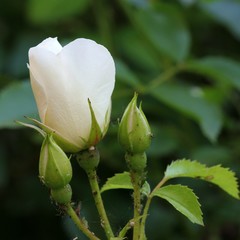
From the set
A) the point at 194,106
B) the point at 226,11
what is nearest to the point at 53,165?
the point at 194,106

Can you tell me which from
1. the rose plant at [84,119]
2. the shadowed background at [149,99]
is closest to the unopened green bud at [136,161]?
the rose plant at [84,119]

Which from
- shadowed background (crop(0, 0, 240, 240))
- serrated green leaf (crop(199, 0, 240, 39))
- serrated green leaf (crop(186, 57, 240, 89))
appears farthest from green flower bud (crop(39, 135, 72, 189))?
serrated green leaf (crop(199, 0, 240, 39))

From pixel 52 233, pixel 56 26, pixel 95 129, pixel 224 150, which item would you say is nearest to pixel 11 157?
pixel 52 233

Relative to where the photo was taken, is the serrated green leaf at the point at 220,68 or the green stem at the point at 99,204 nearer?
the green stem at the point at 99,204

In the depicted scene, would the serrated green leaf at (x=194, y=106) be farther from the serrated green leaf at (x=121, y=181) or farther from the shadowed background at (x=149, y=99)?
the serrated green leaf at (x=121, y=181)

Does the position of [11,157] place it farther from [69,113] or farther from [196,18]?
[69,113]

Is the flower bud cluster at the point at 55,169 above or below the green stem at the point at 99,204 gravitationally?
above

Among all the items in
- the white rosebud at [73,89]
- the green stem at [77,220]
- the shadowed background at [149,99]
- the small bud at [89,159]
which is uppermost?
the white rosebud at [73,89]
